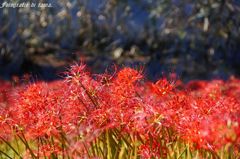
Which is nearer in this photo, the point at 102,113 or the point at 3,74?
the point at 102,113

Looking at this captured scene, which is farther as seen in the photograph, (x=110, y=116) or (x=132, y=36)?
(x=132, y=36)

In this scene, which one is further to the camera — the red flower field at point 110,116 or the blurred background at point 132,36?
the blurred background at point 132,36

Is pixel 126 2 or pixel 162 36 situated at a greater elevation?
pixel 126 2

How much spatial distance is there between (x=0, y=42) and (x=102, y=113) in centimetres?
937

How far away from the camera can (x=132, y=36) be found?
14.4 meters

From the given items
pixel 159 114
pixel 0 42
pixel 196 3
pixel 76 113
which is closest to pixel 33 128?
pixel 76 113

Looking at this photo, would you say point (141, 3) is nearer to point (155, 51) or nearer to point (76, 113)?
point (155, 51)

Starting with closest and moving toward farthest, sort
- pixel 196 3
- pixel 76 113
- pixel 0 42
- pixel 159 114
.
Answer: pixel 159 114 → pixel 76 113 → pixel 0 42 → pixel 196 3

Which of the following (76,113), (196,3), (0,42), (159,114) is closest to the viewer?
(159,114)

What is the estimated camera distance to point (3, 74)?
1310 cm

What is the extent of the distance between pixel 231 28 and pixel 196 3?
Answer: 39.9 inches

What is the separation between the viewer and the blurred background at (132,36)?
1359 centimetres

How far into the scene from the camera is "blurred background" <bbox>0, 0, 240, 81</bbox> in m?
13.6

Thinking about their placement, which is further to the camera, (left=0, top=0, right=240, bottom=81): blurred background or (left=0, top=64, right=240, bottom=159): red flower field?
(left=0, top=0, right=240, bottom=81): blurred background
